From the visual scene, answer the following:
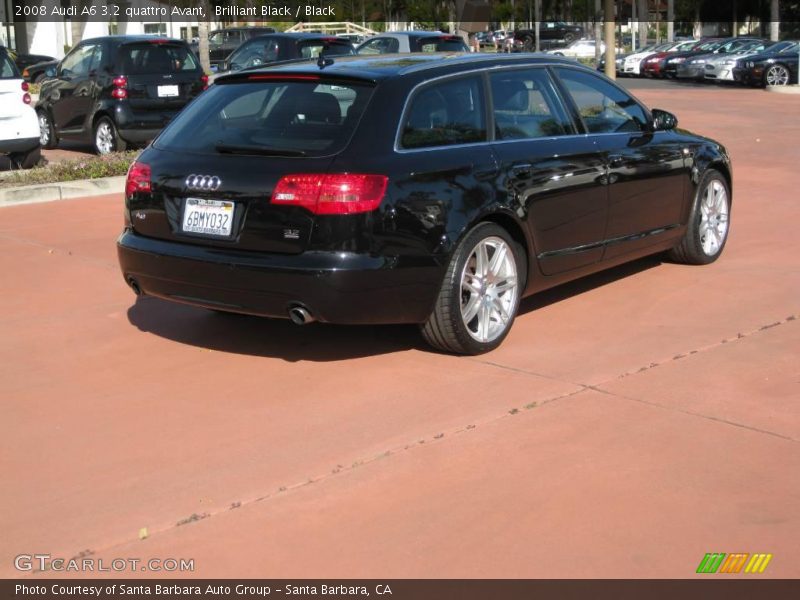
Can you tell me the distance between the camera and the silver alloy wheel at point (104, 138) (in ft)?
52.4

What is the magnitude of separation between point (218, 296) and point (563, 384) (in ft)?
5.93

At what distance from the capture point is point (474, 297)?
635cm

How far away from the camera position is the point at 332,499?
15.0 feet

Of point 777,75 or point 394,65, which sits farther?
point 777,75

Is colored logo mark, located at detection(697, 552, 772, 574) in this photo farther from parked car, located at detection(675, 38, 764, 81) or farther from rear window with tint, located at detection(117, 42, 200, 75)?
parked car, located at detection(675, 38, 764, 81)

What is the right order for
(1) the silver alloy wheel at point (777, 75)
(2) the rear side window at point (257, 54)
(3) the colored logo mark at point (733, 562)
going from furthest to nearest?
(1) the silver alloy wheel at point (777, 75) → (2) the rear side window at point (257, 54) → (3) the colored logo mark at point (733, 562)

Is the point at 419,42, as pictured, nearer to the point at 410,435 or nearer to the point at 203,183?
the point at 203,183

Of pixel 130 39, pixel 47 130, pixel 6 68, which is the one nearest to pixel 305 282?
pixel 6 68

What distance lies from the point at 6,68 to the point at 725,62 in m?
26.2

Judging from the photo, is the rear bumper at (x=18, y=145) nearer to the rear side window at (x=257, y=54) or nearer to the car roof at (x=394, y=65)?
the rear side window at (x=257, y=54)

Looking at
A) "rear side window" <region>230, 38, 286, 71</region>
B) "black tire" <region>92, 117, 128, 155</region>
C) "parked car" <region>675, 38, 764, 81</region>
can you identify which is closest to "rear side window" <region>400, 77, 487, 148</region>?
"black tire" <region>92, 117, 128, 155</region>

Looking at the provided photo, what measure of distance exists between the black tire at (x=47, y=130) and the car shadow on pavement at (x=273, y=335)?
10477 millimetres

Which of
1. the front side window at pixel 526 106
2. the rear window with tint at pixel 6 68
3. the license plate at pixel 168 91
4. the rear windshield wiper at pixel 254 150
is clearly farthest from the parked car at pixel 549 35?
the rear windshield wiper at pixel 254 150
